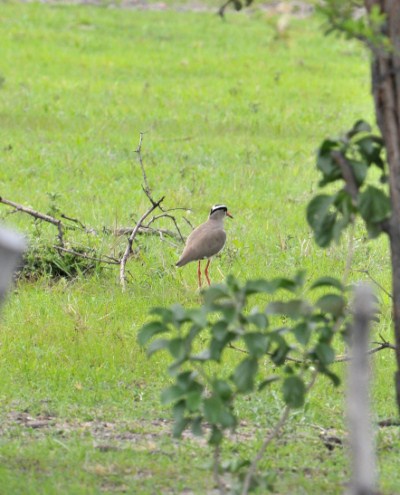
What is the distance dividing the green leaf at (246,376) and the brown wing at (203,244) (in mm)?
4053

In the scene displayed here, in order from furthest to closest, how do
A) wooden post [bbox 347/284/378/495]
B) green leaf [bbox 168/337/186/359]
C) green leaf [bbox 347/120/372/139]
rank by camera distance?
green leaf [bbox 347/120/372/139] → green leaf [bbox 168/337/186/359] → wooden post [bbox 347/284/378/495]

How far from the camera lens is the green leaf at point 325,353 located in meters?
4.71

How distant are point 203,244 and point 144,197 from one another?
3.04 m

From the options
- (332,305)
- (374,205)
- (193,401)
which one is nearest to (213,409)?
(193,401)

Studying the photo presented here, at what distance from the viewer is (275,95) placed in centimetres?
1748

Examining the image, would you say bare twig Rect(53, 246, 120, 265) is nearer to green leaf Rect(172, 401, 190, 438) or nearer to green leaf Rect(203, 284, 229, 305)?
green leaf Rect(172, 401, 190, 438)

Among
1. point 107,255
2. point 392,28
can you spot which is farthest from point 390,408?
point 107,255

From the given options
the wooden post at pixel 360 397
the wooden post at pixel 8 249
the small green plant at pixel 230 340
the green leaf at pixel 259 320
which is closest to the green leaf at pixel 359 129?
the small green plant at pixel 230 340

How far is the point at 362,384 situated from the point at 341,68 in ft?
55.8

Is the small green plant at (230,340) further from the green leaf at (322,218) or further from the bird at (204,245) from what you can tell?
the bird at (204,245)

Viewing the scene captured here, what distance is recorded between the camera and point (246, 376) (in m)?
4.61

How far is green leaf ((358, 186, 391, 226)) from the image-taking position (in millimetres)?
4715

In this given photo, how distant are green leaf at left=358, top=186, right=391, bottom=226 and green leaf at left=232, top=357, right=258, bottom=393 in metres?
0.73

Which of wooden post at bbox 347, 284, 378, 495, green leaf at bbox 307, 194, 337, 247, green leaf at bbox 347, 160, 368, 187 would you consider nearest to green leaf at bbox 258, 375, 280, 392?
green leaf at bbox 307, 194, 337, 247
